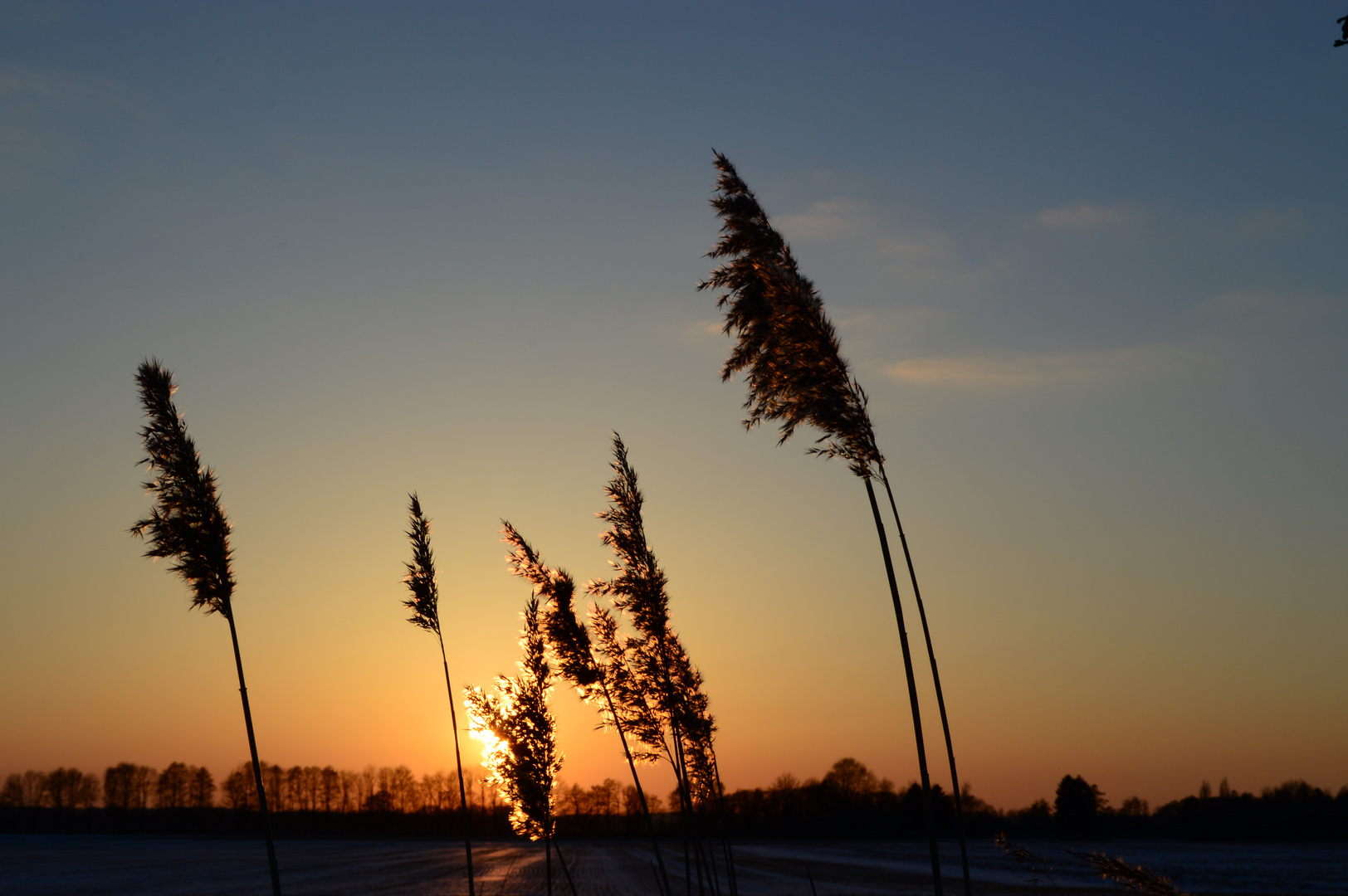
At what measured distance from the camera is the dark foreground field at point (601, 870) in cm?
4812

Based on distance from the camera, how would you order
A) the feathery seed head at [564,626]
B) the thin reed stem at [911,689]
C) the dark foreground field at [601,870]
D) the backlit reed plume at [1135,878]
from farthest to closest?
1. the dark foreground field at [601,870]
2. the feathery seed head at [564,626]
3. the thin reed stem at [911,689]
4. the backlit reed plume at [1135,878]

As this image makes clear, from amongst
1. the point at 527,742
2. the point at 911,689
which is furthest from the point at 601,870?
the point at 911,689

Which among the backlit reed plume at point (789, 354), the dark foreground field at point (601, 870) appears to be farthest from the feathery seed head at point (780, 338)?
the dark foreground field at point (601, 870)

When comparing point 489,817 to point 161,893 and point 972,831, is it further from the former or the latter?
point 161,893

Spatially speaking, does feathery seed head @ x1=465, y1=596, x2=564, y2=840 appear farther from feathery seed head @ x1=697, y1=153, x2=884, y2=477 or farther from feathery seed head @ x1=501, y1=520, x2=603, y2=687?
feathery seed head @ x1=697, y1=153, x2=884, y2=477

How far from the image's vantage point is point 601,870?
6106cm

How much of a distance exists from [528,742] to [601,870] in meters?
56.5

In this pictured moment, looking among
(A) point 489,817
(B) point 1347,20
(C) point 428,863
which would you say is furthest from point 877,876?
(A) point 489,817

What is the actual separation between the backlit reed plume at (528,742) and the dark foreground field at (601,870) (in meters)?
35.4

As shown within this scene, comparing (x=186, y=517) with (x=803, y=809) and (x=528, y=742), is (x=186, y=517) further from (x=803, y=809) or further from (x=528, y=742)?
(x=803, y=809)

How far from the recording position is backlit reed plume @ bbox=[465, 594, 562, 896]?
1034 cm

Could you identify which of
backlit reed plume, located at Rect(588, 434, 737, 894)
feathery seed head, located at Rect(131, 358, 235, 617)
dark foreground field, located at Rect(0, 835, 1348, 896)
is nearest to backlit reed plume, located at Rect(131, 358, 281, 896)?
feathery seed head, located at Rect(131, 358, 235, 617)

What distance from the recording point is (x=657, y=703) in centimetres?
945

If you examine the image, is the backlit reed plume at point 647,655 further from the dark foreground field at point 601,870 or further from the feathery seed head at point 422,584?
the dark foreground field at point 601,870
